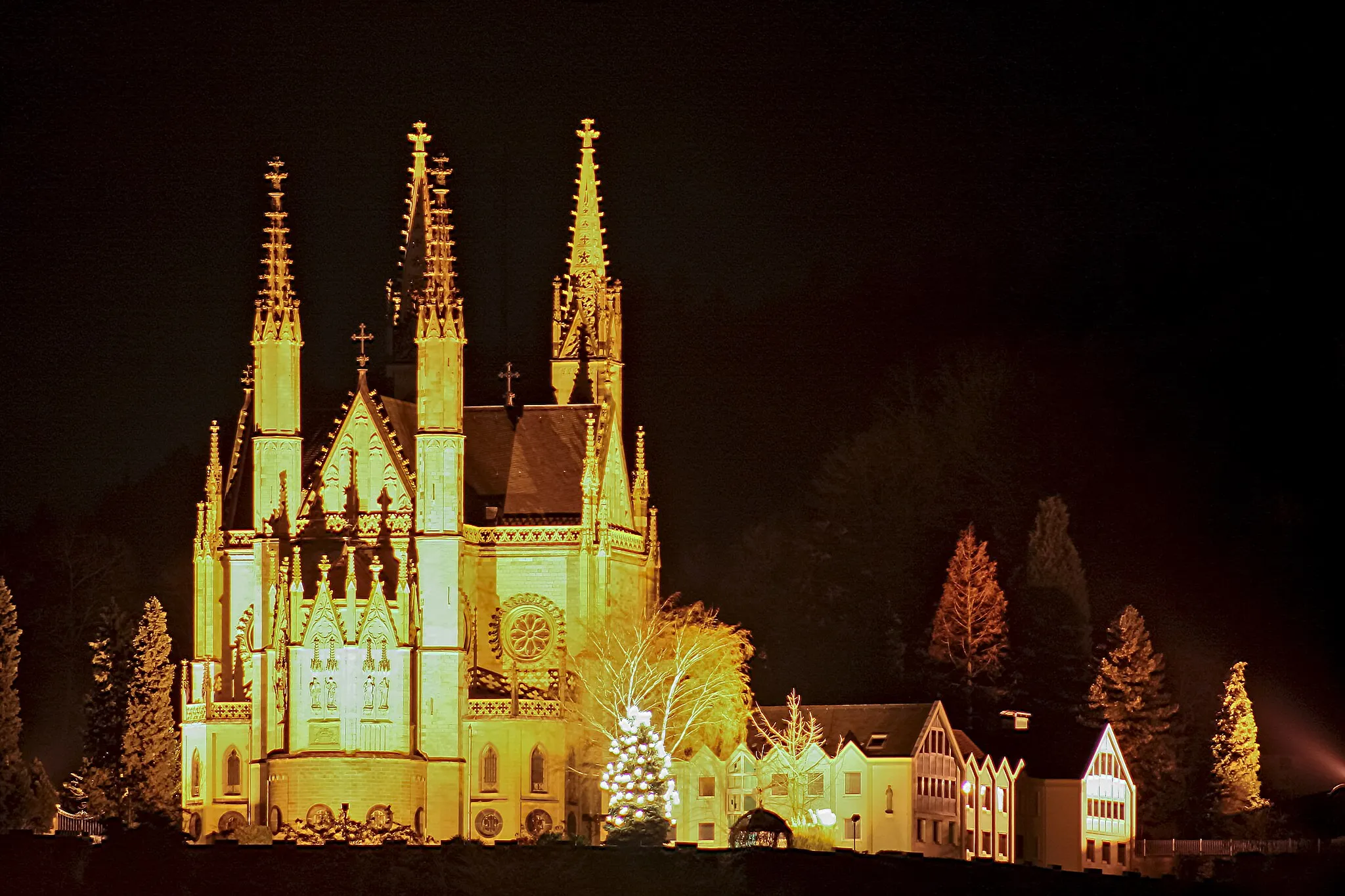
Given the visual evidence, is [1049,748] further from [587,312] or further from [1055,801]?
[587,312]

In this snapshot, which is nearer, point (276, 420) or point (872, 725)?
point (276, 420)

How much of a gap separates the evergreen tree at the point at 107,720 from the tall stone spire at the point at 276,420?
13.2m

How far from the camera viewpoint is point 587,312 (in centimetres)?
10581

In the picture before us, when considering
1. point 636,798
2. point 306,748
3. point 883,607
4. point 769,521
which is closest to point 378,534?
point 306,748

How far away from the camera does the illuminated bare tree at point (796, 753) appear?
98500 mm

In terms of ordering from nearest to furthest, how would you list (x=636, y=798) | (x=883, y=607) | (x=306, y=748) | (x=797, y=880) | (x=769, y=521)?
(x=797, y=880)
(x=636, y=798)
(x=306, y=748)
(x=883, y=607)
(x=769, y=521)

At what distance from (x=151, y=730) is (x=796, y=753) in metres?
23.1

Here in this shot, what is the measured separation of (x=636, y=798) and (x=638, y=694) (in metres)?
8.23

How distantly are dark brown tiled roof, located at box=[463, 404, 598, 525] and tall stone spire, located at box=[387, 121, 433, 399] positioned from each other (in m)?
2.53

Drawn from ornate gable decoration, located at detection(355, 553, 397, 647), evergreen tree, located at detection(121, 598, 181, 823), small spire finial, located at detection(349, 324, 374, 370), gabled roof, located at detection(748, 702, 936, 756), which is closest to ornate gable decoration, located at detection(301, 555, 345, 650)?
ornate gable decoration, located at detection(355, 553, 397, 647)

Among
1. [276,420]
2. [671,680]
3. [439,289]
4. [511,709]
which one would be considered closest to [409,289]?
[439,289]

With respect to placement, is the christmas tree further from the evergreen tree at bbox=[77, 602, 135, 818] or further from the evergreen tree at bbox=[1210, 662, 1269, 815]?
the evergreen tree at bbox=[1210, 662, 1269, 815]

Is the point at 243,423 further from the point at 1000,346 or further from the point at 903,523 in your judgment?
the point at 1000,346

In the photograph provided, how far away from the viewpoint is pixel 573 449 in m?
103
